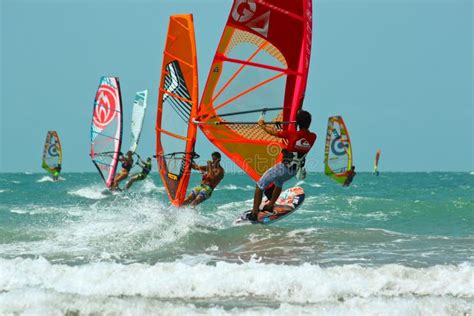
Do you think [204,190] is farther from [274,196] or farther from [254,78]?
[254,78]

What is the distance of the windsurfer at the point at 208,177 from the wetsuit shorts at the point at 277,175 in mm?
1584

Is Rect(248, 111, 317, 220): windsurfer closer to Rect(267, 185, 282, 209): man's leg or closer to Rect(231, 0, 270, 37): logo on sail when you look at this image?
Rect(267, 185, 282, 209): man's leg

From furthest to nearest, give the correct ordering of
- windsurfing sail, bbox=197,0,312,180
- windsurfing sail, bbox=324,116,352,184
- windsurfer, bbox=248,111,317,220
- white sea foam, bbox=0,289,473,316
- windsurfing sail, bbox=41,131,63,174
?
windsurfing sail, bbox=41,131,63,174, windsurfing sail, bbox=324,116,352,184, windsurfing sail, bbox=197,0,312,180, windsurfer, bbox=248,111,317,220, white sea foam, bbox=0,289,473,316

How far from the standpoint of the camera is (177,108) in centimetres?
1119

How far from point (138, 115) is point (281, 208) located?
29.7ft

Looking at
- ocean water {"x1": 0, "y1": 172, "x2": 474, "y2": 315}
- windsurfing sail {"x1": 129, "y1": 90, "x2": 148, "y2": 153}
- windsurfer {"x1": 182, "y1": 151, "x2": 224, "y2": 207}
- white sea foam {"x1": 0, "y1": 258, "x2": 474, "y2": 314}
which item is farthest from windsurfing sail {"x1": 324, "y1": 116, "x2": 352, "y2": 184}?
white sea foam {"x1": 0, "y1": 258, "x2": 474, "y2": 314}

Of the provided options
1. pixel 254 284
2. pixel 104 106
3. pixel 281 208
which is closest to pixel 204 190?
pixel 281 208

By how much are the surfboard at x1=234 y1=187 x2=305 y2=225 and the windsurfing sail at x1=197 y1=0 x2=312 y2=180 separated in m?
0.57

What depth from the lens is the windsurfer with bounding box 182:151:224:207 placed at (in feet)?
33.7

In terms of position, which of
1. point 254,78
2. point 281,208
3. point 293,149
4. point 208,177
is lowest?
point 281,208

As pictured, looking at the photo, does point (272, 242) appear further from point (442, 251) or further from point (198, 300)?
point (198, 300)

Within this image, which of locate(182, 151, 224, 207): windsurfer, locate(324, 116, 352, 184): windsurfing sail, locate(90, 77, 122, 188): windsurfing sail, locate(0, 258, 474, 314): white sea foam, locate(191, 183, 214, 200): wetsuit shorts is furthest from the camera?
locate(324, 116, 352, 184): windsurfing sail

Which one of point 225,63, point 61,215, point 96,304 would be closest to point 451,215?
point 225,63

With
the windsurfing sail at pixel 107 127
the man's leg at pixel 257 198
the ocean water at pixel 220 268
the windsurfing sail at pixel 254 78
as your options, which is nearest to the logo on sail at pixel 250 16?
the windsurfing sail at pixel 254 78
